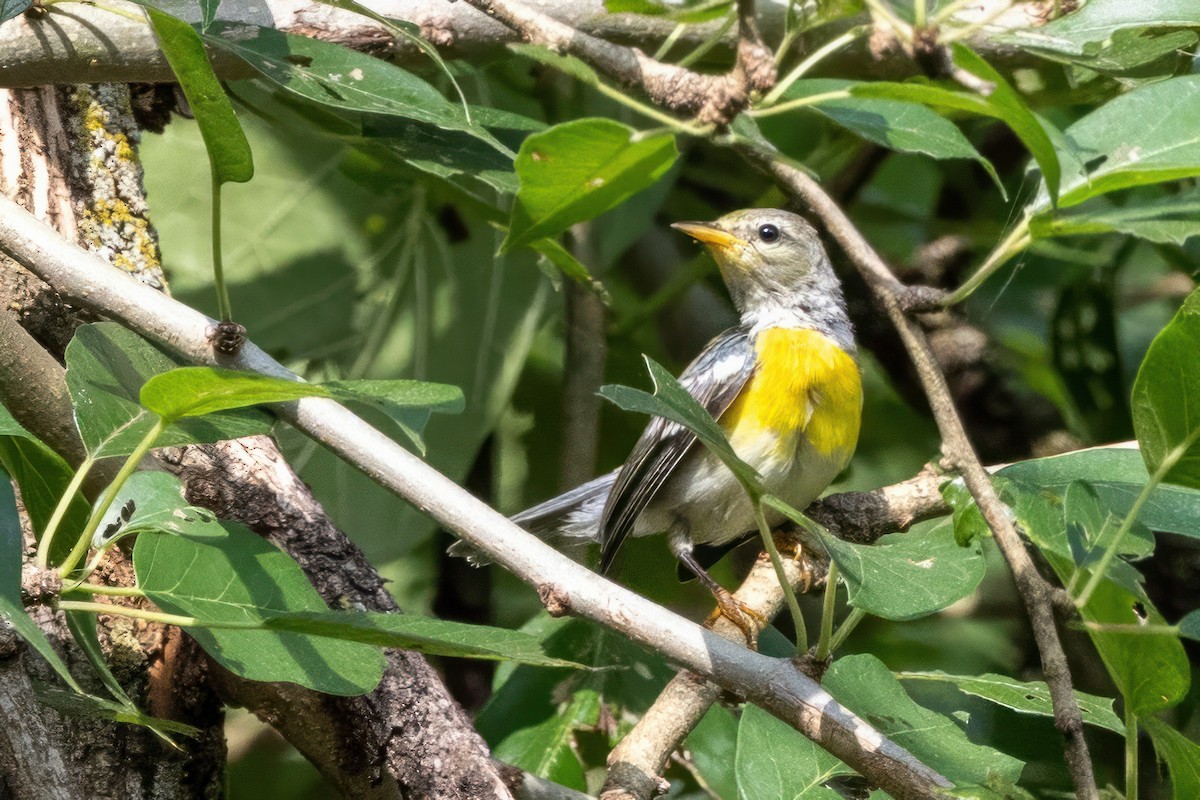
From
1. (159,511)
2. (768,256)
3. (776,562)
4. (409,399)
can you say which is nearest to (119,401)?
(159,511)

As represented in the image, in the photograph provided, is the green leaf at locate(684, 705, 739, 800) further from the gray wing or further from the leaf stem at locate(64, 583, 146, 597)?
the leaf stem at locate(64, 583, 146, 597)

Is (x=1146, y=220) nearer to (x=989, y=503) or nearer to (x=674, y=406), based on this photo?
(x=989, y=503)

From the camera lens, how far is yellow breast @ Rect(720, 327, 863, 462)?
332 cm

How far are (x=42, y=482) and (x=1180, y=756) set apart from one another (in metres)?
1.63

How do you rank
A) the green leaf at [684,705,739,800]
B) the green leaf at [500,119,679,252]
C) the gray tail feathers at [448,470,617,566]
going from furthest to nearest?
the gray tail feathers at [448,470,617,566], the green leaf at [684,705,739,800], the green leaf at [500,119,679,252]

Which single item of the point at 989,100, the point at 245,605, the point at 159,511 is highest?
the point at 989,100

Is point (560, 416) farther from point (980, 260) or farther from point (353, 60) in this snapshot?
point (353, 60)

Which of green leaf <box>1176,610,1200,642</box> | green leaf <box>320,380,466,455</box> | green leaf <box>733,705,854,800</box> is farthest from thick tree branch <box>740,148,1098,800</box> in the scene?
green leaf <box>320,380,466,455</box>

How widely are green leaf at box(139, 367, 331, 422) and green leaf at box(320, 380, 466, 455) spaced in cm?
10

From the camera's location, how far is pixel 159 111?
2648 mm

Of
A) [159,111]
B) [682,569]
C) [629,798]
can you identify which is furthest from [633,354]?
[629,798]

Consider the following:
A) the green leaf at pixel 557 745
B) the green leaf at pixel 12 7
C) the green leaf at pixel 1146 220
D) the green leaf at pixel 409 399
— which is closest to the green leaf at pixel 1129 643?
the green leaf at pixel 1146 220

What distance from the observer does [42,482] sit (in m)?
1.73

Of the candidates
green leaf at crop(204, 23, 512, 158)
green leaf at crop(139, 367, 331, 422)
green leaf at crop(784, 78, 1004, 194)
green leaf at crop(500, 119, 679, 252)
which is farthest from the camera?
green leaf at crop(204, 23, 512, 158)
